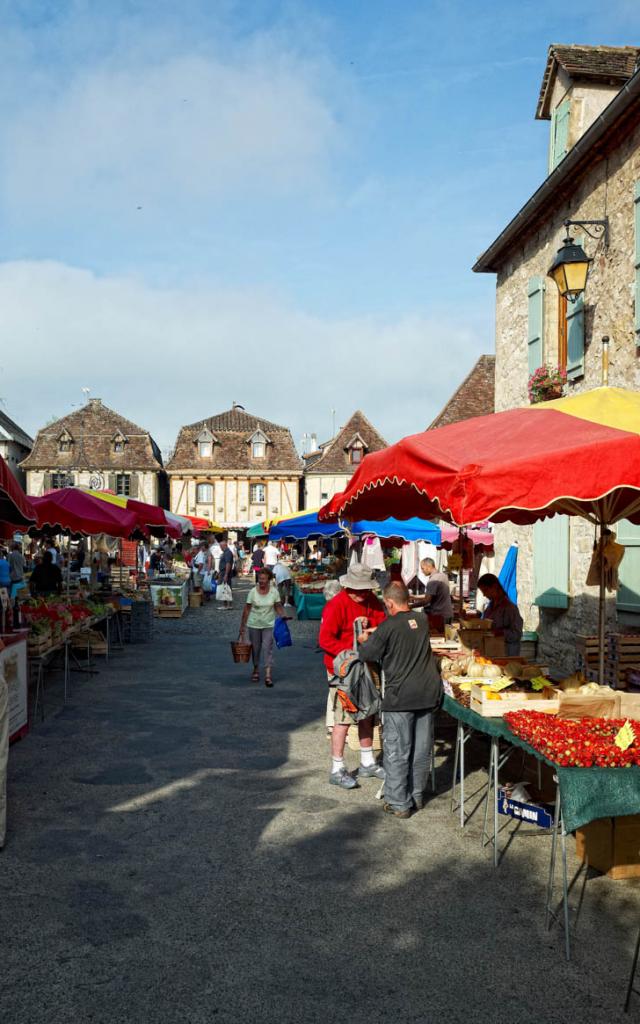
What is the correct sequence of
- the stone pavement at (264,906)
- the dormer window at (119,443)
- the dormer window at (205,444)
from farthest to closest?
the dormer window at (205,444) < the dormer window at (119,443) < the stone pavement at (264,906)

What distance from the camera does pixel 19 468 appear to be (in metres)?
51.9

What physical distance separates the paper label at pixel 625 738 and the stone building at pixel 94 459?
4913cm

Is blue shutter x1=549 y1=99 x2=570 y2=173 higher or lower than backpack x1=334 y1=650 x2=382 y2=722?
higher

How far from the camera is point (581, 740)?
4.40 meters

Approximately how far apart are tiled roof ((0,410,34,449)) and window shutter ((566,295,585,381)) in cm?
4424

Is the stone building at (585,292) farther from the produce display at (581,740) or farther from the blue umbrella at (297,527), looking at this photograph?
the produce display at (581,740)

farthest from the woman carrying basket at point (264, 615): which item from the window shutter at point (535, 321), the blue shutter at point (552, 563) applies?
the window shutter at point (535, 321)

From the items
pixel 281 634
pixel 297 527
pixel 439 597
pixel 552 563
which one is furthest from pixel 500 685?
pixel 297 527

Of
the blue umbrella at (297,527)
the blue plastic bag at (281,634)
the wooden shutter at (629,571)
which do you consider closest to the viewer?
the wooden shutter at (629,571)

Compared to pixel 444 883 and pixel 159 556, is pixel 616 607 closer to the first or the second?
pixel 444 883

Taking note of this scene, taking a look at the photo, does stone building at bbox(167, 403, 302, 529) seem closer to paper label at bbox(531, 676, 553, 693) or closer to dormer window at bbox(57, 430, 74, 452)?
dormer window at bbox(57, 430, 74, 452)

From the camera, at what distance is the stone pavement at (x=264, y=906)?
3.60m

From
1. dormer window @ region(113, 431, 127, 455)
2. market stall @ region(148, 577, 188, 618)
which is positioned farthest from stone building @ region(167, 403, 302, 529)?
market stall @ region(148, 577, 188, 618)

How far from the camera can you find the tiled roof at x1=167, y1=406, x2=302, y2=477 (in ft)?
173
